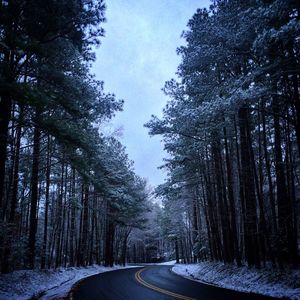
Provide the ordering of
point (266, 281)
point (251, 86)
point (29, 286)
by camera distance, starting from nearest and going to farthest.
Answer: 1. point (266, 281)
2. point (251, 86)
3. point (29, 286)

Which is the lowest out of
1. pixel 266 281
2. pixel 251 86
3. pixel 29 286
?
pixel 29 286

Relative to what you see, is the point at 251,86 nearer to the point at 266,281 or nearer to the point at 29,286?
the point at 266,281

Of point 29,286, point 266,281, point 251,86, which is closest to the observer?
point 266,281

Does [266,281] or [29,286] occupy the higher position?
[266,281]

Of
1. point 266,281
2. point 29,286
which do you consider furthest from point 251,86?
point 29,286

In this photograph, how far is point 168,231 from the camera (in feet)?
161

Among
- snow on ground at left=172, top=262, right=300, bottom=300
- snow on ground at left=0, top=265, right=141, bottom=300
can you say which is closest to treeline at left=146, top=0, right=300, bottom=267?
snow on ground at left=172, top=262, right=300, bottom=300

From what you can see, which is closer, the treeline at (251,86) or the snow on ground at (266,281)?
the snow on ground at (266,281)

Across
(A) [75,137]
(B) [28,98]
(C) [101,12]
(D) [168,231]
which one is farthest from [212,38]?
(D) [168,231]

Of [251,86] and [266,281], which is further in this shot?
[251,86]

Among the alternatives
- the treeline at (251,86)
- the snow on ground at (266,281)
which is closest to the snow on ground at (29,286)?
the snow on ground at (266,281)

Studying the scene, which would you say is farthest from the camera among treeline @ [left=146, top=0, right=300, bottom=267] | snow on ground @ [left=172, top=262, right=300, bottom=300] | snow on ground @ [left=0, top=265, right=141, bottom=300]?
snow on ground @ [left=0, top=265, right=141, bottom=300]

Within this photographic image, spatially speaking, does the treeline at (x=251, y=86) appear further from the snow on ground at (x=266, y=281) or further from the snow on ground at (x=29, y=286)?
the snow on ground at (x=29, y=286)

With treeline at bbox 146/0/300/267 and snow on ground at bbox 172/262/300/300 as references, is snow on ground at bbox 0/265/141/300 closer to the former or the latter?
snow on ground at bbox 172/262/300/300
